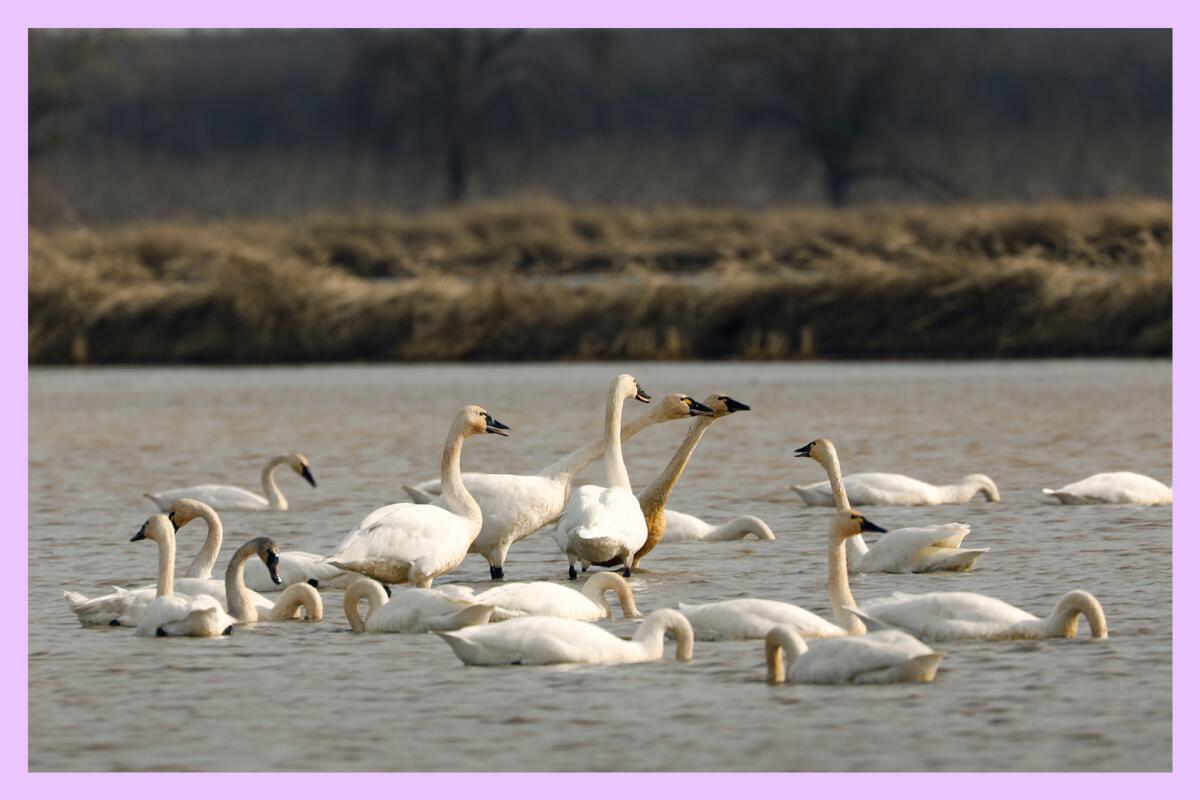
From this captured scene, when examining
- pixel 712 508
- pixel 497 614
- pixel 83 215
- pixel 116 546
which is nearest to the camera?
pixel 497 614

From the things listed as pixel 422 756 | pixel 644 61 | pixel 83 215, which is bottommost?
pixel 422 756

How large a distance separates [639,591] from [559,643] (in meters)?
2.26

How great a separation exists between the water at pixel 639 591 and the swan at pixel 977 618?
0.14 metres

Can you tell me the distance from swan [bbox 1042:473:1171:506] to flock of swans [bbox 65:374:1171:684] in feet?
0.04

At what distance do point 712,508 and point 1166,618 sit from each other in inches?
201

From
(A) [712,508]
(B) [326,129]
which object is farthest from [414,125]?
(A) [712,508]

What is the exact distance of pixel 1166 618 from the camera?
9195 millimetres

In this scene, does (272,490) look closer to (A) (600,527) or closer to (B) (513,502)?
(B) (513,502)

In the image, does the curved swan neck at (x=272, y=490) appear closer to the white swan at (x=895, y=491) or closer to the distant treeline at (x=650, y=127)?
the white swan at (x=895, y=491)

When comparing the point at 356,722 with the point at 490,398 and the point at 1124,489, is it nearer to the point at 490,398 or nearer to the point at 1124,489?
the point at 1124,489

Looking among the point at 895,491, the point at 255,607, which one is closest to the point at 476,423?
the point at 255,607

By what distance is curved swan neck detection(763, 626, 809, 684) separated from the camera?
7.92 meters

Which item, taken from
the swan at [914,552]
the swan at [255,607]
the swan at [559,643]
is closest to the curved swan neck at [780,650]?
the swan at [559,643]

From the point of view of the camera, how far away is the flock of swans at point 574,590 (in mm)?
8297
